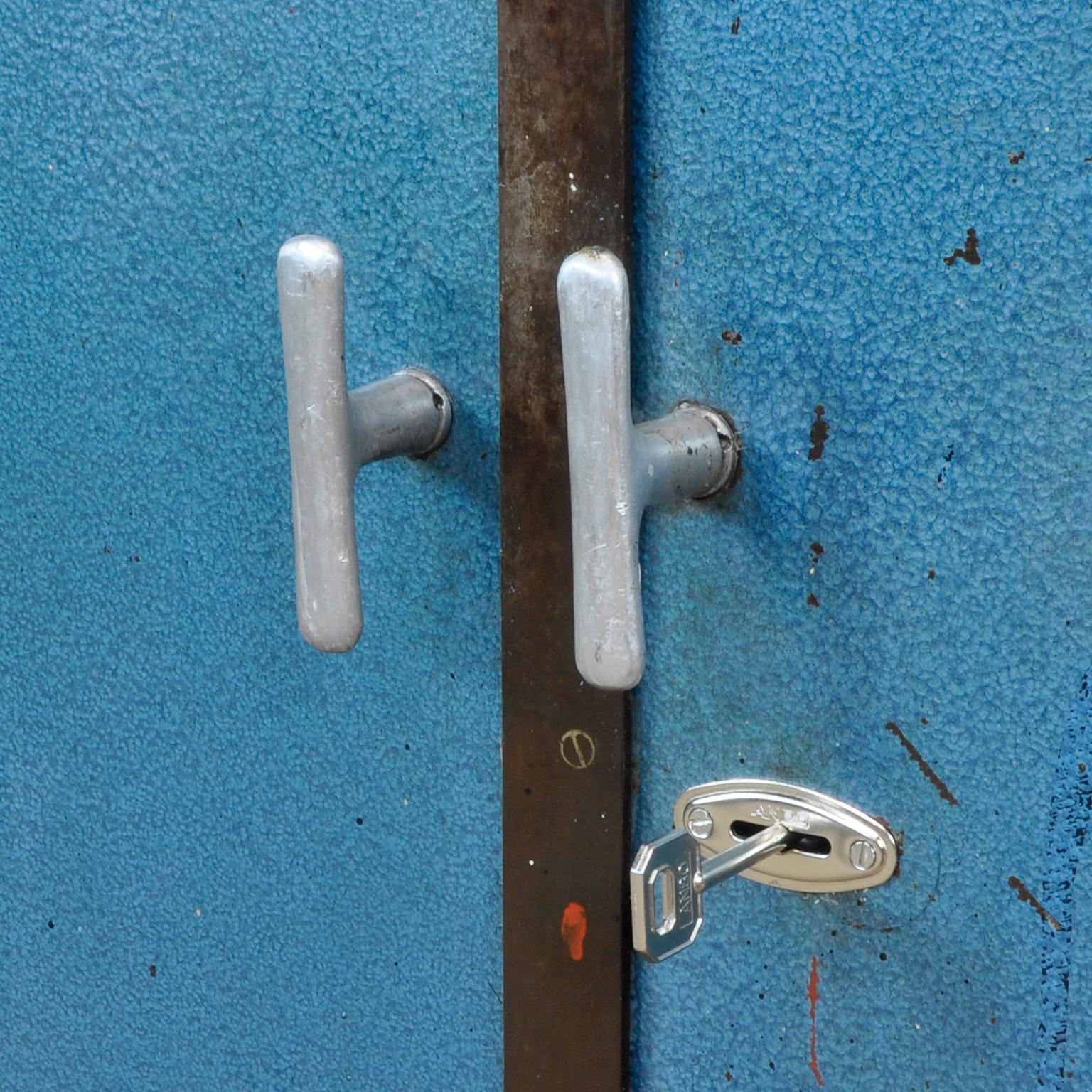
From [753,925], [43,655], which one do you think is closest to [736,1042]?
[753,925]

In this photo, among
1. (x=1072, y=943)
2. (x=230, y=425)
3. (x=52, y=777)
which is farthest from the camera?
(x=52, y=777)

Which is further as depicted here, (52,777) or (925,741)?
(52,777)

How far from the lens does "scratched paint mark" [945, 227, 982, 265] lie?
1.44 ft

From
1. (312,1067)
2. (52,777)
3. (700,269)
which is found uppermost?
(700,269)

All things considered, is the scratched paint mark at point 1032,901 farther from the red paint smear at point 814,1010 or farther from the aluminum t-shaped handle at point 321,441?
the aluminum t-shaped handle at point 321,441

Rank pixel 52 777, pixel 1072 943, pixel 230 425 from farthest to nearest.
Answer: pixel 52 777 < pixel 230 425 < pixel 1072 943

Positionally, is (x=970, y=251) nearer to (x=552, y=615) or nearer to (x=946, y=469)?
(x=946, y=469)

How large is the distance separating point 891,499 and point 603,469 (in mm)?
107

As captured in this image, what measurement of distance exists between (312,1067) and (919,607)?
381 millimetres

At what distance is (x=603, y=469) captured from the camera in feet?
1.39

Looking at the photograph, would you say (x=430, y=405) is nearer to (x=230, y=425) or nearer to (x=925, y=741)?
(x=230, y=425)

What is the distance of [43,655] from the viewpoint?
0.70 meters

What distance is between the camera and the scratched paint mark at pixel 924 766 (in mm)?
486

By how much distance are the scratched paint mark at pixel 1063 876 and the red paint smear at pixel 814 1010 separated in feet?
0.26
